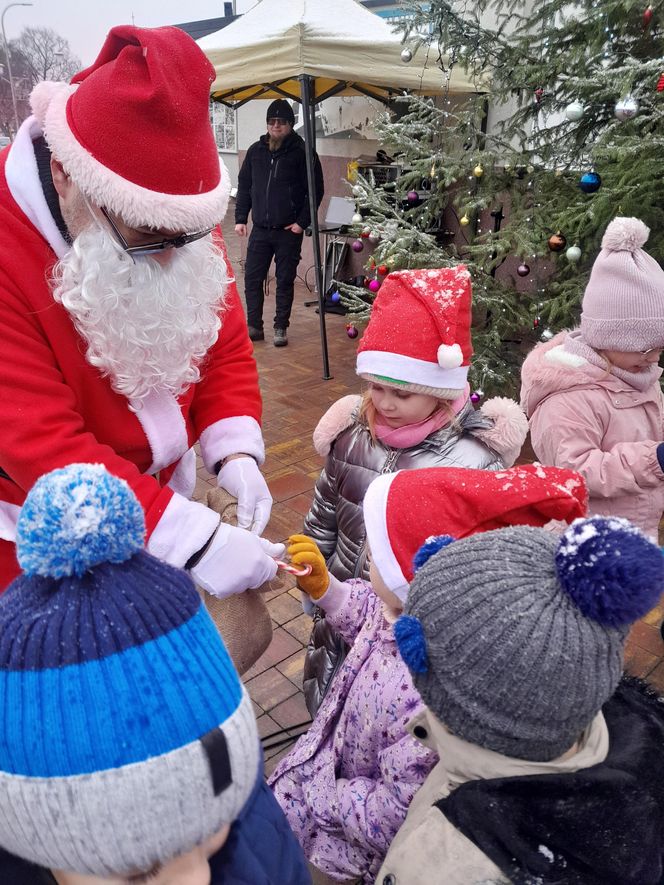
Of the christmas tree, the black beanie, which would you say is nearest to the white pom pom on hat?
the christmas tree

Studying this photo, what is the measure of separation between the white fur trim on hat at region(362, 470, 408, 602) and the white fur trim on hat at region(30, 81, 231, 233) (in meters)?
0.71

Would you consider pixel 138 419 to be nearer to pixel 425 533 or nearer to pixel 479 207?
pixel 425 533

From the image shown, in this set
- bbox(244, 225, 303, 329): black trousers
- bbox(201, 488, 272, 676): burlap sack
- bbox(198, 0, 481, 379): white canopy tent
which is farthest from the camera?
bbox(244, 225, 303, 329): black trousers

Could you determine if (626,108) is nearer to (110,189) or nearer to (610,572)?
(110,189)

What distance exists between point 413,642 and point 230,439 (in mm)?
938

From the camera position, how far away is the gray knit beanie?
0.90m

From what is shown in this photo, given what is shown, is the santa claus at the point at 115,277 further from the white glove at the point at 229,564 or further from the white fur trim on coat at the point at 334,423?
the white fur trim on coat at the point at 334,423

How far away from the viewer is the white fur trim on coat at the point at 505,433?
1.94 m

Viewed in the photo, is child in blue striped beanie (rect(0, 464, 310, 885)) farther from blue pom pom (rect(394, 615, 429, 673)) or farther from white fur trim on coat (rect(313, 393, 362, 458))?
white fur trim on coat (rect(313, 393, 362, 458))

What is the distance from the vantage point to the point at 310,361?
20.7 feet

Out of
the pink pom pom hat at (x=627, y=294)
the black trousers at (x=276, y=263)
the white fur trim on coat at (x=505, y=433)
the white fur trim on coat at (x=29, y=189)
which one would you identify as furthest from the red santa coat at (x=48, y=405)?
the black trousers at (x=276, y=263)

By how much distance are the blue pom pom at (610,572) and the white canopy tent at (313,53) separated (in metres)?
4.52

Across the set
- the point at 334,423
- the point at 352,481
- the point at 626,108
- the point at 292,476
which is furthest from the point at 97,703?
the point at 292,476

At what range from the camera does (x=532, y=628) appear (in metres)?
0.92
